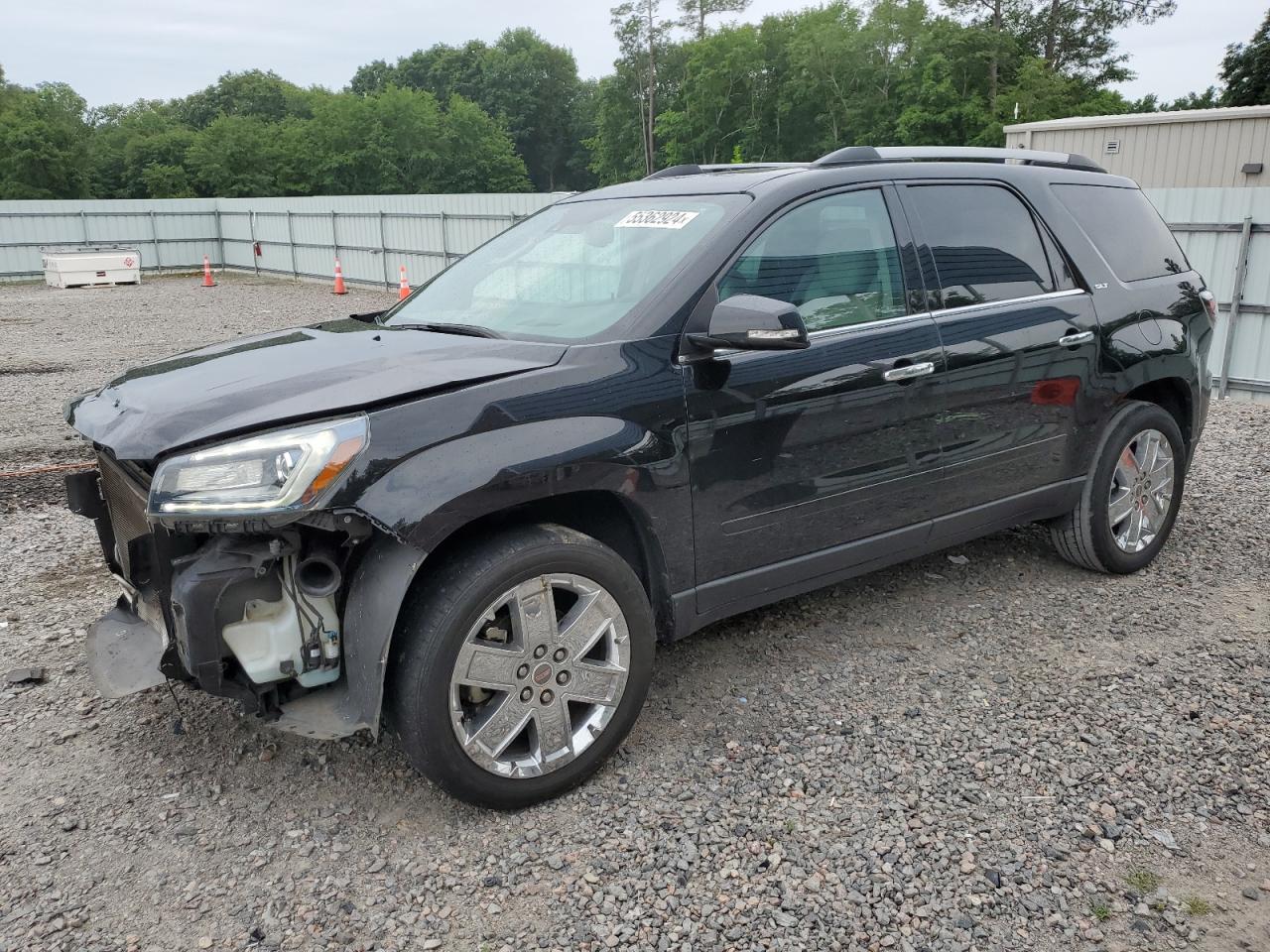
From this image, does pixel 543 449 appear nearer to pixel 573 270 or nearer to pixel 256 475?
pixel 256 475

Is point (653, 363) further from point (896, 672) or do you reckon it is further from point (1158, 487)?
point (1158, 487)

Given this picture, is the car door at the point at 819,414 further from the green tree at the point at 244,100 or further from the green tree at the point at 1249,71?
the green tree at the point at 244,100

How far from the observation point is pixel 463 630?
2.75 m

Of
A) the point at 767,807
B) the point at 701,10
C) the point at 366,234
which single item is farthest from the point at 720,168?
the point at 701,10

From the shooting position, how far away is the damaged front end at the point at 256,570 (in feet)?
8.52

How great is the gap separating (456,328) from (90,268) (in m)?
25.6

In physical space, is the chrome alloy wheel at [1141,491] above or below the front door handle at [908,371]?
below

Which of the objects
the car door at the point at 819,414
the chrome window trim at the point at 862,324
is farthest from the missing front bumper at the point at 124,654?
the chrome window trim at the point at 862,324

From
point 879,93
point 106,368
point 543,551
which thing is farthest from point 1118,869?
point 879,93

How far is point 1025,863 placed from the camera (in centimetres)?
277

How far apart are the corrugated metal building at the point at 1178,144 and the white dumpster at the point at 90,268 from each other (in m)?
21.2

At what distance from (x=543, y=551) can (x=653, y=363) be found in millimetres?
708

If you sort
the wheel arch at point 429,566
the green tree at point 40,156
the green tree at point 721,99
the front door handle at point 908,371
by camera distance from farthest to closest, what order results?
the green tree at point 721,99
the green tree at point 40,156
the front door handle at point 908,371
the wheel arch at point 429,566

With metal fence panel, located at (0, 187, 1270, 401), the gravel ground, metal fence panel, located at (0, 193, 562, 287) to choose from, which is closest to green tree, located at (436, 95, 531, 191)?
metal fence panel, located at (0, 193, 562, 287)
